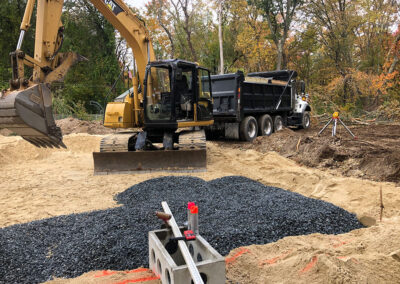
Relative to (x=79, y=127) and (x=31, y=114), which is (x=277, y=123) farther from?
(x=31, y=114)

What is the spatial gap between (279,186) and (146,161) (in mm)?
2972

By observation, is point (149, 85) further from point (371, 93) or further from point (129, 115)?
point (371, 93)

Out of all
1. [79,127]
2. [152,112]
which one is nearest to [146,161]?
[152,112]

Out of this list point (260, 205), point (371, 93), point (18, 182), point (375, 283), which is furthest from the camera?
point (371, 93)

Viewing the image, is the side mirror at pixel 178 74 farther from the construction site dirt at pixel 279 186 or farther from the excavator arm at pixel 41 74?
the construction site dirt at pixel 279 186

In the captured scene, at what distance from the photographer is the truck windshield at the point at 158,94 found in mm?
7891

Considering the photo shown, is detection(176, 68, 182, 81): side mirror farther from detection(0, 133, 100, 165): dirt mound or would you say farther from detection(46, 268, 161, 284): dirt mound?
detection(46, 268, 161, 284): dirt mound

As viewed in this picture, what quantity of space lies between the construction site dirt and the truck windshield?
4.87 ft

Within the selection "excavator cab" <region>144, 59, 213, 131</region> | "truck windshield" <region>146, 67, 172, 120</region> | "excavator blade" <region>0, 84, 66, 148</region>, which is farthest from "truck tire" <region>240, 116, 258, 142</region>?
"excavator blade" <region>0, 84, 66, 148</region>

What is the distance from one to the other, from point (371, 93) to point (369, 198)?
16.8 metres

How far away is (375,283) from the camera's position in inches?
98.7

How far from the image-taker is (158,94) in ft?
26.2

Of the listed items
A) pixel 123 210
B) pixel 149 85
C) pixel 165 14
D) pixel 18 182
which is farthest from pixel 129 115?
pixel 165 14

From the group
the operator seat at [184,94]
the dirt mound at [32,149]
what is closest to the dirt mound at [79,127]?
the dirt mound at [32,149]
